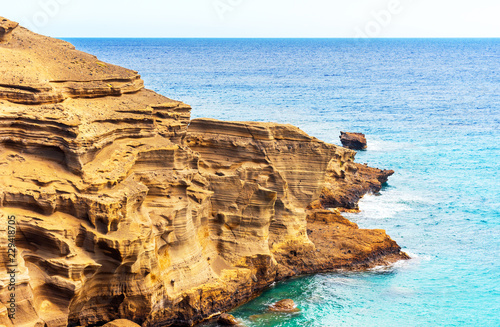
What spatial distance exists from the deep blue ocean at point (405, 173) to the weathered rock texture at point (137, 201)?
247 cm

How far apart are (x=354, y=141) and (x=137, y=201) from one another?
47.2 m

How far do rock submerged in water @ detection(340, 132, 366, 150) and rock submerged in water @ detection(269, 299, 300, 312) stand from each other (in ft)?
136

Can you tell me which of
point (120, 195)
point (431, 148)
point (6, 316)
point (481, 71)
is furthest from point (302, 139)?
point (481, 71)

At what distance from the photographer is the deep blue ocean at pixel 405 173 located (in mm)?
30328

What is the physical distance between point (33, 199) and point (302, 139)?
1564cm

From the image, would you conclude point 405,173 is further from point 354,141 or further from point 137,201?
point 137,201

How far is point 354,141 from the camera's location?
6875 cm

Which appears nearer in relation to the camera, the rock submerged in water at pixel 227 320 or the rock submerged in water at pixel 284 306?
the rock submerged in water at pixel 227 320

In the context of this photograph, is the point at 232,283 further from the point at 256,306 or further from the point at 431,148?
the point at 431,148

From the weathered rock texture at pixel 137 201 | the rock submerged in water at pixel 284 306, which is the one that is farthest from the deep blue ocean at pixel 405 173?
the weathered rock texture at pixel 137 201

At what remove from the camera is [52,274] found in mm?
22156
